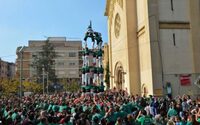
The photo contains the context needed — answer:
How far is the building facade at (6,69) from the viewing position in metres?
124

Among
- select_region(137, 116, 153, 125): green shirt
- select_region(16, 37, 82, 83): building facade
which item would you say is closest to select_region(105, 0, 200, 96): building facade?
select_region(137, 116, 153, 125): green shirt

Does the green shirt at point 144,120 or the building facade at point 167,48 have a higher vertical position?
the building facade at point 167,48

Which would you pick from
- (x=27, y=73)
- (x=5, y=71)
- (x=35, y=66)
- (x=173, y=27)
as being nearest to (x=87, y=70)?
(x=173, y=27)

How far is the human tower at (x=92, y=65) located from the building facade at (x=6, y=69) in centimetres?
9087

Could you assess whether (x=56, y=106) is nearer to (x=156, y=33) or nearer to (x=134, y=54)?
(x=156, y=33)

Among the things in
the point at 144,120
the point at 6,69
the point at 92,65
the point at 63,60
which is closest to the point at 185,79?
the point at 92,65

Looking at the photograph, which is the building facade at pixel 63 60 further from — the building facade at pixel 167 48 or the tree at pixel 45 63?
the building facade at pixel 167 48

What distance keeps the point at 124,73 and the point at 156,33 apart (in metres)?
7.89

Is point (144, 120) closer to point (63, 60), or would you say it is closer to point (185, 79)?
point (185, 79)

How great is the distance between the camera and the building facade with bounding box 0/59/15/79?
124494mm

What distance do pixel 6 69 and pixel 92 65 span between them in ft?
334

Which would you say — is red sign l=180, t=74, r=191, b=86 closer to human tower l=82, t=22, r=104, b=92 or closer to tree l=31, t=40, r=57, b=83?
human tower l=82, t=22, r=104, b=92

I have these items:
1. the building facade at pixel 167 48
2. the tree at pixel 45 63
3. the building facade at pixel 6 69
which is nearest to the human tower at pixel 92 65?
the building facade at pixel 167 48

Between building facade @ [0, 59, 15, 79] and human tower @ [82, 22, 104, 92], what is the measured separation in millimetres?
90874
